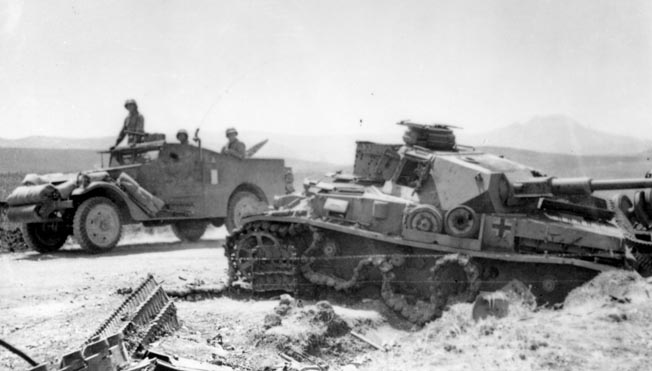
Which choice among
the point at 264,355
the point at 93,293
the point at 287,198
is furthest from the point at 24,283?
the point at 264,355

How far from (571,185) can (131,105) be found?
11.1m

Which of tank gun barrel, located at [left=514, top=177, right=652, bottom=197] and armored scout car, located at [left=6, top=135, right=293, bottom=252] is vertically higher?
tank gun barrel, located at [left=514, top=177, right=652, bottom=197]

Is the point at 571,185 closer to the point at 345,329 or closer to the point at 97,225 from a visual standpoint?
the point at 345,329

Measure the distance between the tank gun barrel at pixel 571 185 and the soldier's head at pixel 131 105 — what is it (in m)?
10.3

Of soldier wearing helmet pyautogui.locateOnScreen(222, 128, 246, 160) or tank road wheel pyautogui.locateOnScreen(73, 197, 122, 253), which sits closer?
tank road wheel pyautogui.locateOnScreen(73, 197, 122, 253)

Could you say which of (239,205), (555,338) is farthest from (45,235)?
(555,338)

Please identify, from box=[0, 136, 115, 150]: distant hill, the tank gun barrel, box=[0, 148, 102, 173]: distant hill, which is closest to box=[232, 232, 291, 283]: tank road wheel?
the tank gun barrel

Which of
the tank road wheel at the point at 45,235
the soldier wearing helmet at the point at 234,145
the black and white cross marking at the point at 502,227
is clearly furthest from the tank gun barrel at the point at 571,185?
the tank road wheel at the point at 45,235

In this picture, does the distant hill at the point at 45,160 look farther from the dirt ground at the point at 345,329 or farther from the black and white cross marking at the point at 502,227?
the black and white cross marking at the point at 502,227

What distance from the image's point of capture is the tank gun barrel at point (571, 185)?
9094 mm

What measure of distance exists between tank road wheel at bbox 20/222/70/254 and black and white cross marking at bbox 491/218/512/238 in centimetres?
1035

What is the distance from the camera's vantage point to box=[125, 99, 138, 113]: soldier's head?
16344 millimetres

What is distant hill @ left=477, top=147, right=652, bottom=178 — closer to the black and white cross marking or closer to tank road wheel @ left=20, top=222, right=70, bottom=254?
tank road wheel @ left=20, top=222, right=70, bottom=254

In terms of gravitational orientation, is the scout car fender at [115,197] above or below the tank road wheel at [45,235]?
above
